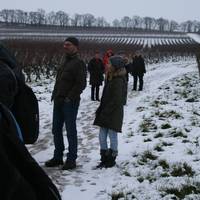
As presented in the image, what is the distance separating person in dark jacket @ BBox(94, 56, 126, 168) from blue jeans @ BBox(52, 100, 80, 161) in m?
0.44

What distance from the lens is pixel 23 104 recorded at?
2332 mm

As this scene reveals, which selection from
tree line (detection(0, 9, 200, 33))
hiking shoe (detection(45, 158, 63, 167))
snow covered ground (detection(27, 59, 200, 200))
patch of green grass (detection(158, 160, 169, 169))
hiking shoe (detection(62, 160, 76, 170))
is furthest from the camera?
tree line (detection(0, 9, 200, 33))

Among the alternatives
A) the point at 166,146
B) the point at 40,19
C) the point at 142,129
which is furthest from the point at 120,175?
the point at 40,19

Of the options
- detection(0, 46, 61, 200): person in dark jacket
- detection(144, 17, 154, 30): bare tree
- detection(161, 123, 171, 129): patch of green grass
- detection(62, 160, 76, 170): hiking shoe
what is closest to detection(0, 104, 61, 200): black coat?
detection(0, 46, 61, 200): person in dark jacket

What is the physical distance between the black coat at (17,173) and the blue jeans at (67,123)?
16.3 feet

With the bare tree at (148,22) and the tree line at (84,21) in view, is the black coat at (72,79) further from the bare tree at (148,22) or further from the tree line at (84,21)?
the bare tree at (148,22)

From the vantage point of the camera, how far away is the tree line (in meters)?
148

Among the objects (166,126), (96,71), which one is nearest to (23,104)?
(166,126)

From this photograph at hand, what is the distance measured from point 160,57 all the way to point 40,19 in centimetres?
10787

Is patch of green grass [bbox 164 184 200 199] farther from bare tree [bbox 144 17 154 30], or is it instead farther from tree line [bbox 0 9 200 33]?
bare tree [bbox 144 17 154 30]

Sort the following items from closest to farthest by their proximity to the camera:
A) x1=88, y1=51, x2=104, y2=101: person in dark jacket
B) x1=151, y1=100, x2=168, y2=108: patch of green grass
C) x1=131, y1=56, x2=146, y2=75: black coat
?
x1=151, y1=100, x2=168, y2=108: patch of green grass → x1=88, y1=51, x2=104, y2=101: person in dark jacket → x1=131, y1=56, x2=146, y2=75: black coat

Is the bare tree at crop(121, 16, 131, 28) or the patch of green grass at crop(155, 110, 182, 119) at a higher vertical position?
the bare tree at crop(121, 16, 131, 28)

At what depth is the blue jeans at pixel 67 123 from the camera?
6.87 m

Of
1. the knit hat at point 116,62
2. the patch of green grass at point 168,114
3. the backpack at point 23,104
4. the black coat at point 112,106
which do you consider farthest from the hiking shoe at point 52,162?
the backpack at point 23,104
